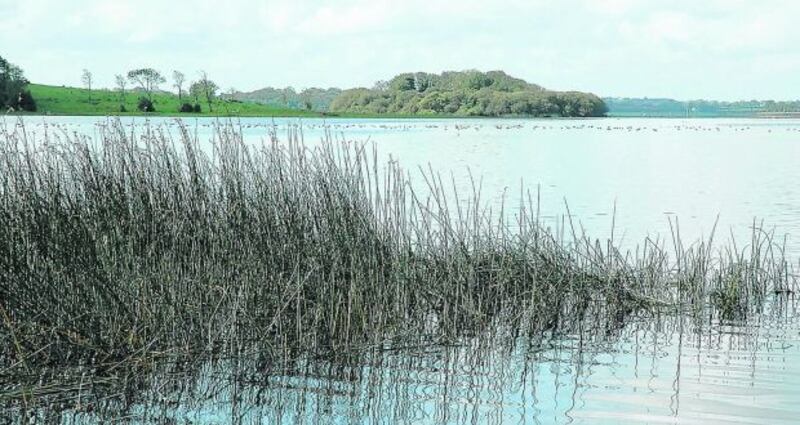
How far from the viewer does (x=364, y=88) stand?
125 m

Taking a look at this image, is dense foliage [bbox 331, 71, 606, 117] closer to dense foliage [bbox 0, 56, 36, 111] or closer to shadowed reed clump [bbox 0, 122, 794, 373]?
dense foliage [bbox 0, 56, 36, 111]

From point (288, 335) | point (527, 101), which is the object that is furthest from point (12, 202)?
point (527, 101)

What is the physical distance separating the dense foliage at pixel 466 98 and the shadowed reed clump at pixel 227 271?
107700 millimetres

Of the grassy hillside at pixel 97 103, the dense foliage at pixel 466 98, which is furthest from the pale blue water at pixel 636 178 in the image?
the dense foliage at pixel 466 98

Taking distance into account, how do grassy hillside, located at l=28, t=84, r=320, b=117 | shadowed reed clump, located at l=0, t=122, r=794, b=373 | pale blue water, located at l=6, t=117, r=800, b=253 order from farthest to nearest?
grassy hillside, located at l=28, t=84, r=320, b=117 → pale blue water, located at l=6, t=117, r=800, b=253 → shadowed reed clump, located at l=0, t=122, r=794, b=373

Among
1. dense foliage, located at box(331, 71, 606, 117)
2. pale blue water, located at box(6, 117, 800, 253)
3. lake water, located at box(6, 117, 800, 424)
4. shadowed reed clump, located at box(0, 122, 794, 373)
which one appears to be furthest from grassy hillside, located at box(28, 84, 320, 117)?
lake water, located at box(6, 117, 800, 424)

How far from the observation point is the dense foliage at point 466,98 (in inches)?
4555

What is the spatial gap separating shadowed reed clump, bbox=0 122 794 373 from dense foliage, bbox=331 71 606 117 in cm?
10770

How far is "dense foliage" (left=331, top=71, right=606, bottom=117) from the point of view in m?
116

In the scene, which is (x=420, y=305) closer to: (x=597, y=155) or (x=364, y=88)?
(x=597, y=155)

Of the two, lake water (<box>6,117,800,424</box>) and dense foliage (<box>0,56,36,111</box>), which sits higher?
dense foliage (<box>0,56,36,111</box>)

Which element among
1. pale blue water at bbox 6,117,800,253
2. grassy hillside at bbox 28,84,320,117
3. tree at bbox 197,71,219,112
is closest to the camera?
pale blue water at bbox 6,117,800,253

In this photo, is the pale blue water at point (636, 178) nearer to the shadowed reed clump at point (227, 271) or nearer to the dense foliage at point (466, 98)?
the shadowed reed clump at point (227, 271)

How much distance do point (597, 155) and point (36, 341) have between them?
34.4m
